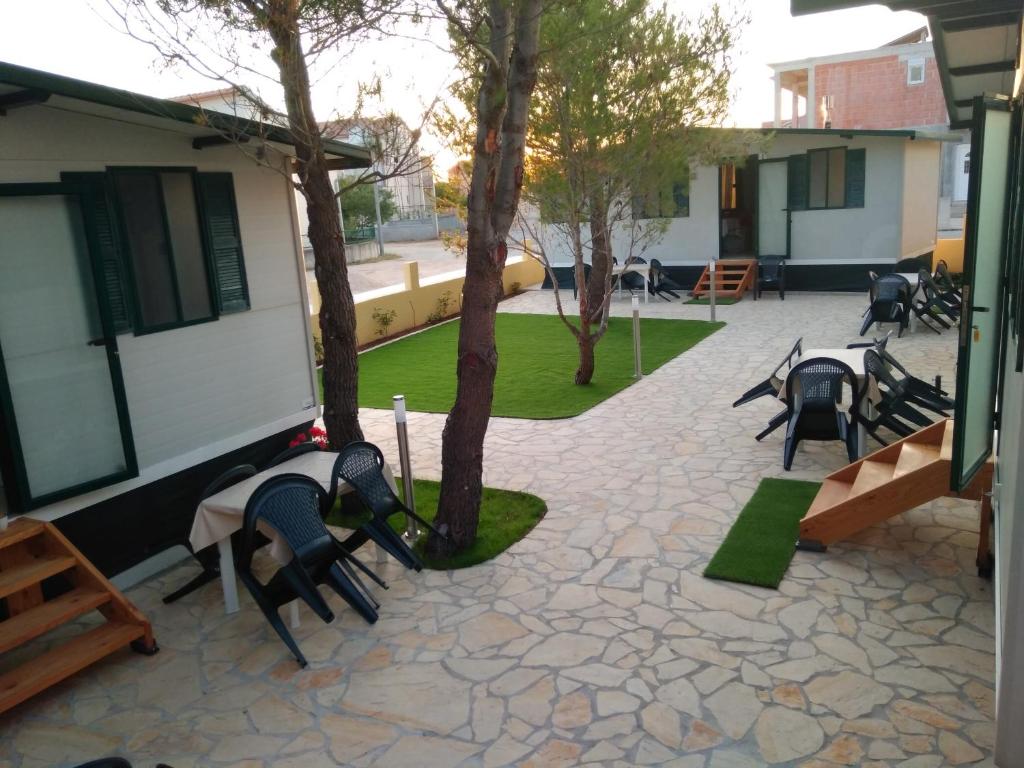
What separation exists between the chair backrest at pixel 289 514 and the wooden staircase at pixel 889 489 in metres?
3.24

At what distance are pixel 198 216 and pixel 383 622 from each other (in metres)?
3.54

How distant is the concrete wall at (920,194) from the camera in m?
17.0

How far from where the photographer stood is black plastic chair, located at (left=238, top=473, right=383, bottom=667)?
4.89 meters

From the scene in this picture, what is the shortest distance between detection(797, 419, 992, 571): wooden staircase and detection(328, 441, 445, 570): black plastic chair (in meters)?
2.77

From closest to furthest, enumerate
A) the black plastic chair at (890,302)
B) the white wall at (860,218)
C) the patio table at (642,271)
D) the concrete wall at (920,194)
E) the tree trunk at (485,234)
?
the tree trunk at (485,234) → the black plastic chair at (890,302) → the white wall at (860,218) → the concrete wall at (920,194) → the patio table at (642,271)

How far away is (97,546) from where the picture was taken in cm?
593

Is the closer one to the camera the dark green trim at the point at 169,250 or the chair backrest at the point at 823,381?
the dark green trim at the point at 169,250

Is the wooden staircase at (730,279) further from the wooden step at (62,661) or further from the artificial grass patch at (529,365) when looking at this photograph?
the wooden step at (62,661)

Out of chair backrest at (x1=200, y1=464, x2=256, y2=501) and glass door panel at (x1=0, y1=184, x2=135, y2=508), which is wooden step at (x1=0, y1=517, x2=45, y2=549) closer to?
glass door panel at (x1=0, y1=184, x2=135, y2=508)

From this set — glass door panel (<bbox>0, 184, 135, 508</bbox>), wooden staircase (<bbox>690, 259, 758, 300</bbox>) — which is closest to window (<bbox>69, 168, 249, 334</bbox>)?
glass door panel (<bbox>0, 184, 135, 508</bbox>)

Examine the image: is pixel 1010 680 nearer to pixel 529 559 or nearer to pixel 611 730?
pixel 611 730

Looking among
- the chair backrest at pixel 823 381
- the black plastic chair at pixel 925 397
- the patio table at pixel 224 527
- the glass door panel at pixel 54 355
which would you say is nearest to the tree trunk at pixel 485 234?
the patio table at pixel 224 527

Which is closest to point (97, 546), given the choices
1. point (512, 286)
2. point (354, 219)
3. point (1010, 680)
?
point (1010, 680)

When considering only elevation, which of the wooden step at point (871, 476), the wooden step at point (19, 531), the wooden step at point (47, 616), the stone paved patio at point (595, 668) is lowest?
the stone paved patio at point (595, 668)
